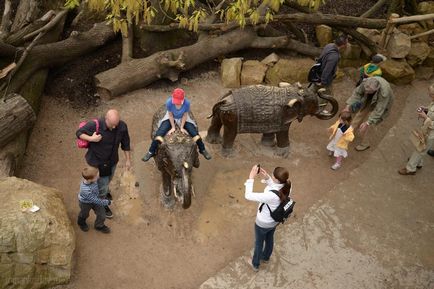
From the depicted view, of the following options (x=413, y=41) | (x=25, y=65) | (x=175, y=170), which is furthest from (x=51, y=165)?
(x=413, y=41)

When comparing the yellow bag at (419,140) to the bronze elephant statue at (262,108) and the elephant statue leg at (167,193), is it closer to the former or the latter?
the bronze elephant statue at (262,108)

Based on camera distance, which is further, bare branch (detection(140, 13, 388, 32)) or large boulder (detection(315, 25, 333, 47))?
large boulder (detection(315, 25, 333, 47))

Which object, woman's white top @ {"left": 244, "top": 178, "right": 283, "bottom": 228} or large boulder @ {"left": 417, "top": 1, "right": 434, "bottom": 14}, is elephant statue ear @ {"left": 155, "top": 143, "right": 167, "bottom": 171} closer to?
woman's white top @ {"left": 244, "top": 178, "right": 283, "bottom": 228}

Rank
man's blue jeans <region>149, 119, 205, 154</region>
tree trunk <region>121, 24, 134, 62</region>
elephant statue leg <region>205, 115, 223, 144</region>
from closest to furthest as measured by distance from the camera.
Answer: man's blue jeans <region>149, 119, 205, 154</region> → elephant statue leg <region>205, 115, 223, 144</region> → tree trunk <region>121, 24, 134, 62</region>

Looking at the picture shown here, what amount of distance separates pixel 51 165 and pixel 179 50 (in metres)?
3.69

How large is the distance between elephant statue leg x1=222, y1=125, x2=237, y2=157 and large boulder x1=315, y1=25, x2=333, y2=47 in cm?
468

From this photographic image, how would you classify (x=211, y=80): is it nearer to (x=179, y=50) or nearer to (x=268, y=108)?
(x=179, y=50)

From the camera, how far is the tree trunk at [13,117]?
7.17 metres

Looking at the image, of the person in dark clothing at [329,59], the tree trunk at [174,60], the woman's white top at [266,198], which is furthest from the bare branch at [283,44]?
the woman's white top at [266,198]

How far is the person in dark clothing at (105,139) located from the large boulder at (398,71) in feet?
22.3

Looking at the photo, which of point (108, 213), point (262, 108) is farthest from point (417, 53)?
point (108, 213)

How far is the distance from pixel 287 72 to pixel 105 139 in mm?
5301

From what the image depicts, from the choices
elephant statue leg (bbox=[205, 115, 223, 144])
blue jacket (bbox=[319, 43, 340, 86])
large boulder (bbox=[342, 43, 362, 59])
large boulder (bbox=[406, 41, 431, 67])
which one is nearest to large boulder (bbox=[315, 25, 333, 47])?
large boulder (bbox=[342, 43, 362, 59])

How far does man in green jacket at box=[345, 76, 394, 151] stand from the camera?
26.7 feet
